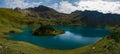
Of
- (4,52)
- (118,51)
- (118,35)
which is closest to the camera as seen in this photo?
(118,51)

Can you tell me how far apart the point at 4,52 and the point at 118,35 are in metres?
40.5

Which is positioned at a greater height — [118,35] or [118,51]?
[118,51]

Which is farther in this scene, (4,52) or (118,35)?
(118,35)

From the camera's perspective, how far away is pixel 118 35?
57844 millimetres

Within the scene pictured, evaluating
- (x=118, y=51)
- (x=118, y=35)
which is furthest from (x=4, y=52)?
(x=118, y=35)

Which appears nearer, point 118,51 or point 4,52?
point 118,51

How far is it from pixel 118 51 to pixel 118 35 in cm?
3952

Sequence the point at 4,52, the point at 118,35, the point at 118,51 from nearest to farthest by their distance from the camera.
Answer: the point at 118,51 → the point at 4,52 → the point at 118,35

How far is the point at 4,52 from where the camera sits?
2120 cm

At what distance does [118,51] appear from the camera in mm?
19250

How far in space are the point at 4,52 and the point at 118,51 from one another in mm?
8891

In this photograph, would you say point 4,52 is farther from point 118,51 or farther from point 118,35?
point 118,35
